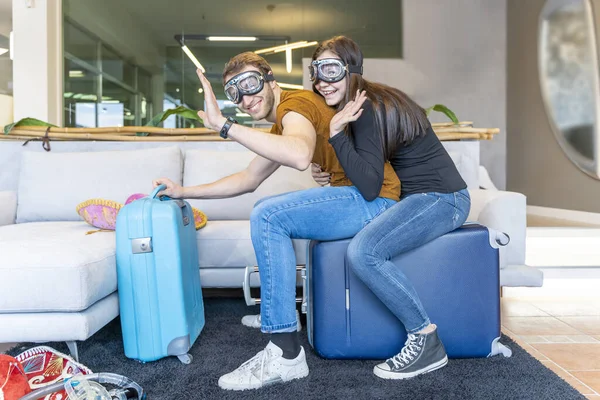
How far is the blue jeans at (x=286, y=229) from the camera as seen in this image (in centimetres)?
152

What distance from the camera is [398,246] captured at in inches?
61.6

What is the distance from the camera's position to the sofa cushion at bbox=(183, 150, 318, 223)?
2.61 m

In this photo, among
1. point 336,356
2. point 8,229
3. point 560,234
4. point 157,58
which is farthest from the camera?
point 157,58

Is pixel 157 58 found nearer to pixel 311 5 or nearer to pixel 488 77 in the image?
pixel 311 5

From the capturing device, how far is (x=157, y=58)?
654 cm

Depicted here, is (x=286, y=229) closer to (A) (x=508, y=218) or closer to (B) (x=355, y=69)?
(B) (x=355, y=69)

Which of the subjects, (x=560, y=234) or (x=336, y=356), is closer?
(x=336, y=356)

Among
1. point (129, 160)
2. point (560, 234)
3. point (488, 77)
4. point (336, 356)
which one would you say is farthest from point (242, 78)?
point (488, 77)

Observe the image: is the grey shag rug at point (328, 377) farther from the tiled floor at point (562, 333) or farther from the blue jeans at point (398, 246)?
the blue jeans at point (398, 246)

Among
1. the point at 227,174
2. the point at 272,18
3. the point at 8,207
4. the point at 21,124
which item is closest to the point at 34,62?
the point at 272,18

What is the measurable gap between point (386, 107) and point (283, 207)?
431mm

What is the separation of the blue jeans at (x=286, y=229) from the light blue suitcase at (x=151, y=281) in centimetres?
27

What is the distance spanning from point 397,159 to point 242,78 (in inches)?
21.7

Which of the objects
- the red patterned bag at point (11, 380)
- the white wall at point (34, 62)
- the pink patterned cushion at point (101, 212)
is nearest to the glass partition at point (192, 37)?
the white wall at point (34, 62)
